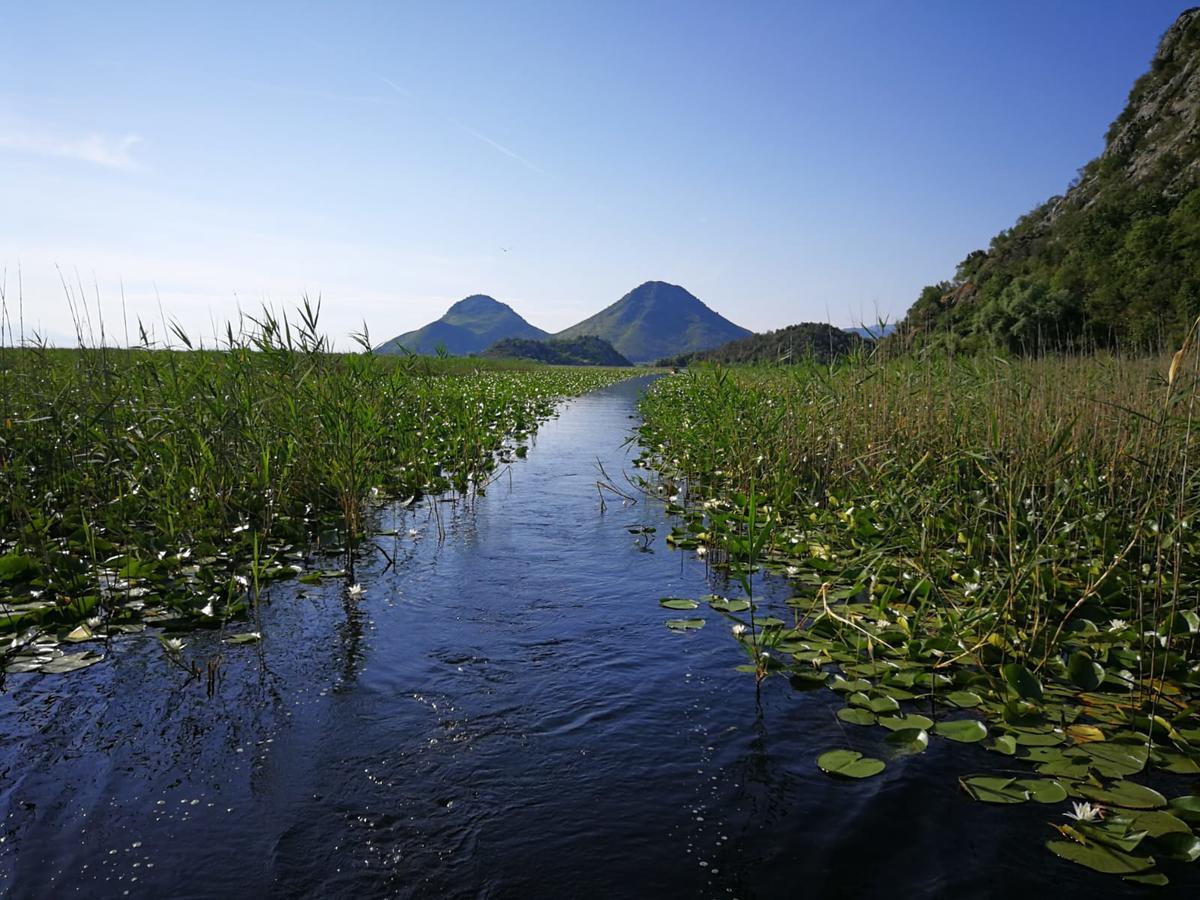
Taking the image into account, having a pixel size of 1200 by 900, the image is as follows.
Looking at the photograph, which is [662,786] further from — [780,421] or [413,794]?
[780,421]

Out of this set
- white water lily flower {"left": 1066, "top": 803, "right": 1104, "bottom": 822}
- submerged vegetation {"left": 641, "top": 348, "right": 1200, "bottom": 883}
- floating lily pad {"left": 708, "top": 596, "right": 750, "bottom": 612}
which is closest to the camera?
white water lily flower {"left": 1066, "top": 803, "right": 1104, "bottom": 822}

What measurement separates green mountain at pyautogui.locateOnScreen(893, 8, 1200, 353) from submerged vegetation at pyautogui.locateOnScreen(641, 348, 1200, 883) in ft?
38.6

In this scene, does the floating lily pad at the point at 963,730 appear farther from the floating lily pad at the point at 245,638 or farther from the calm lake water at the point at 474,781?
the floating lily pad at the point at 245,638

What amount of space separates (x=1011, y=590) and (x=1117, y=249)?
41.1 meters

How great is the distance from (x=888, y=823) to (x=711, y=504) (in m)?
4.56

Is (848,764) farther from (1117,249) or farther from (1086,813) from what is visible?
(1117,249)

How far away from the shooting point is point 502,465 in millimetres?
10188

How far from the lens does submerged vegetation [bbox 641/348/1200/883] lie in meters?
2.62

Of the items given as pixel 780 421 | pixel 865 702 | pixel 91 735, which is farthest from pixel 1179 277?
pixel 91 735

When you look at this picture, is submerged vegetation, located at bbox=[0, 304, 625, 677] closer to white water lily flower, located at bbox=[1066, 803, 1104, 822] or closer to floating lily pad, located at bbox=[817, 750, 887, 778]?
floating lily pad, located at bbox=[817, 750, 887, 778]

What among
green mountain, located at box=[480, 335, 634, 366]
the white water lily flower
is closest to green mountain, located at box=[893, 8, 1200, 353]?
the white water lily flower

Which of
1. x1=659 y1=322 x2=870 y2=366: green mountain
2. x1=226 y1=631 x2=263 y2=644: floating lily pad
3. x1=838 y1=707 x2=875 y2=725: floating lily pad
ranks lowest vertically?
x1=838 y1=707 x2=875 y2=725: floating lily pad

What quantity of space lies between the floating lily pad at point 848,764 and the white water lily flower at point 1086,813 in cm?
61

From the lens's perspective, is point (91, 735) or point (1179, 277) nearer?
point (91, 735)
